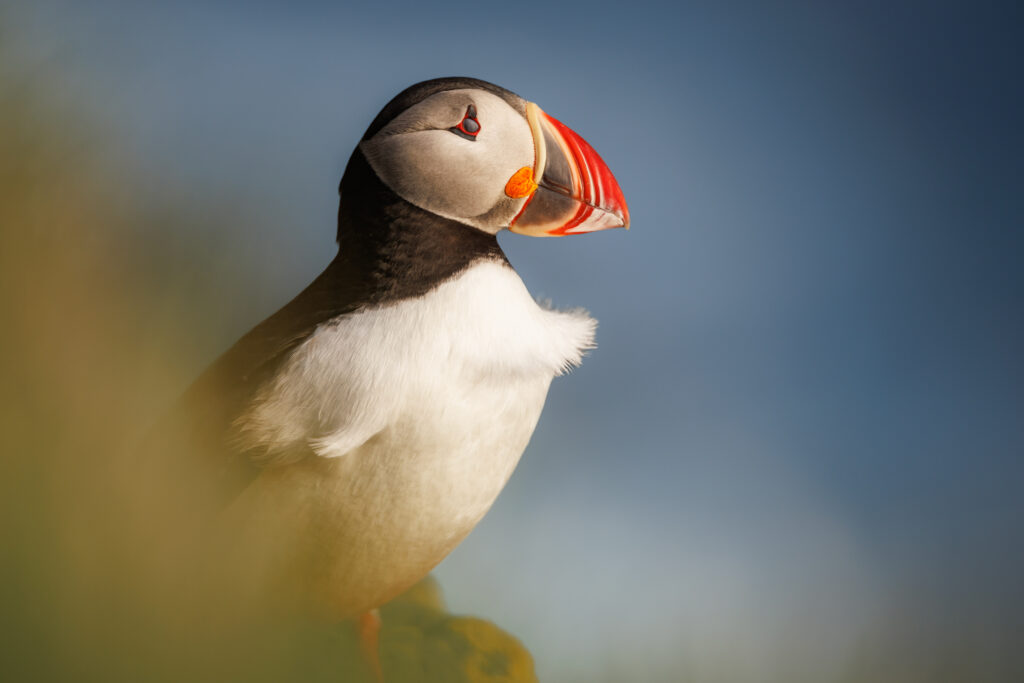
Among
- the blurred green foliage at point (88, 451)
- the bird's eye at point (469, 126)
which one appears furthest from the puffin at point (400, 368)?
the blurred green foliage at point (88, 451)

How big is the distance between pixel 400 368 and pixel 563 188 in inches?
10.1

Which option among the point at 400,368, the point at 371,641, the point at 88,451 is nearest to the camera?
the point at 88,451

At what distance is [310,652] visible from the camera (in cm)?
50

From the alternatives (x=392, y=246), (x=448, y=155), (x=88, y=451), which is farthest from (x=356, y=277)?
(x=88, y=451)

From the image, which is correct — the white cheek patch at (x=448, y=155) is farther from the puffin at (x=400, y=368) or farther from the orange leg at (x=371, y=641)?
the orange leg at (x=371, y=641)

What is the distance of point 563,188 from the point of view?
0.73 m

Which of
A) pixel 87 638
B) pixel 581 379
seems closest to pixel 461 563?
pixel 581 379

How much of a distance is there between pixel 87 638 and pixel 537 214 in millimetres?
527

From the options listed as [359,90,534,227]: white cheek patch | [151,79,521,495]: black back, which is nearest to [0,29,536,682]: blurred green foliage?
[151,79,521,495]: black back

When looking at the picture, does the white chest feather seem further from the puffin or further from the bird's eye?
the bird's eye

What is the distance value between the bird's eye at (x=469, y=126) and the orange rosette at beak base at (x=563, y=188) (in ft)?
0.19

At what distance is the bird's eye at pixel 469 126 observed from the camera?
27.0 inches

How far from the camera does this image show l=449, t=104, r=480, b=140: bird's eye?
0.69 metres

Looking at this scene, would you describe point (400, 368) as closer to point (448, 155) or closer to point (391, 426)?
point (391, 426)
